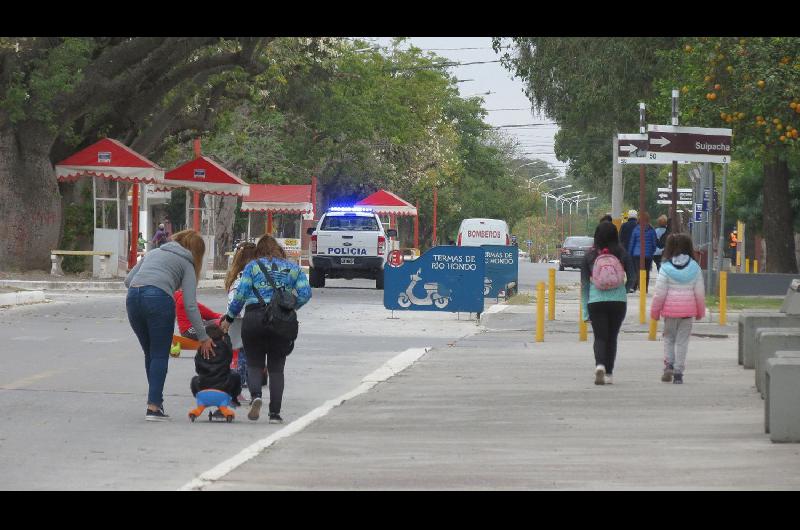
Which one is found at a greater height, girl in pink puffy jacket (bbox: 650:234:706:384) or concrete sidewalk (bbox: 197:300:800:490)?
girl in pink puffy jacket (bbox: 650:234:706:384)

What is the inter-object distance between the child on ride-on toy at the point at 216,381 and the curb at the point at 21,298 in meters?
15.6

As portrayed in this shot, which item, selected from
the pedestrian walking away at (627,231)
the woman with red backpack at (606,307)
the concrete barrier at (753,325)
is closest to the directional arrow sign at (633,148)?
the concrete barrier at (753,325)

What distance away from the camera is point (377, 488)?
921 cm

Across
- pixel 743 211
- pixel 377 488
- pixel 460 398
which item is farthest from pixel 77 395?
pixel 743 211

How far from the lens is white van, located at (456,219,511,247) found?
173 ft

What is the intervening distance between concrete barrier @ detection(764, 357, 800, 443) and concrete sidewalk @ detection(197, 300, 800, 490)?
0.42ft

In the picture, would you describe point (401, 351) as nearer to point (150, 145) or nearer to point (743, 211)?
point (150, 145)

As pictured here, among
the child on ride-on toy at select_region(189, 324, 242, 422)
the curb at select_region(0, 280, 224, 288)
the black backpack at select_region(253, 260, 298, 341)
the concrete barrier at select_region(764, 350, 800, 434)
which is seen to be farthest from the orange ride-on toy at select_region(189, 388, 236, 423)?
the curb at select_region(0, 280, 224, 288)

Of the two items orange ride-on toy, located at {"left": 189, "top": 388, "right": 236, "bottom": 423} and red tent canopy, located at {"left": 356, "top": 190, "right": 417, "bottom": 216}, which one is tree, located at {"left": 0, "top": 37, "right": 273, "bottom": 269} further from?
orange ride-on toy, located at {"left": 189, "top": 388, "right": 236, "bottom": 423}

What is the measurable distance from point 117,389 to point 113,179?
23.9 meters

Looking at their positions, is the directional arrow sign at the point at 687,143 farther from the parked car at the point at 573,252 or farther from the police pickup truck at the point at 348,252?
the parked car at the point at 573,252

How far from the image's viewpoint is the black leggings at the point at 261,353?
12.9 metres

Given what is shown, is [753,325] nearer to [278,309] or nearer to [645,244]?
[278,309]

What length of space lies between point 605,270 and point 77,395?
5.22 metres
